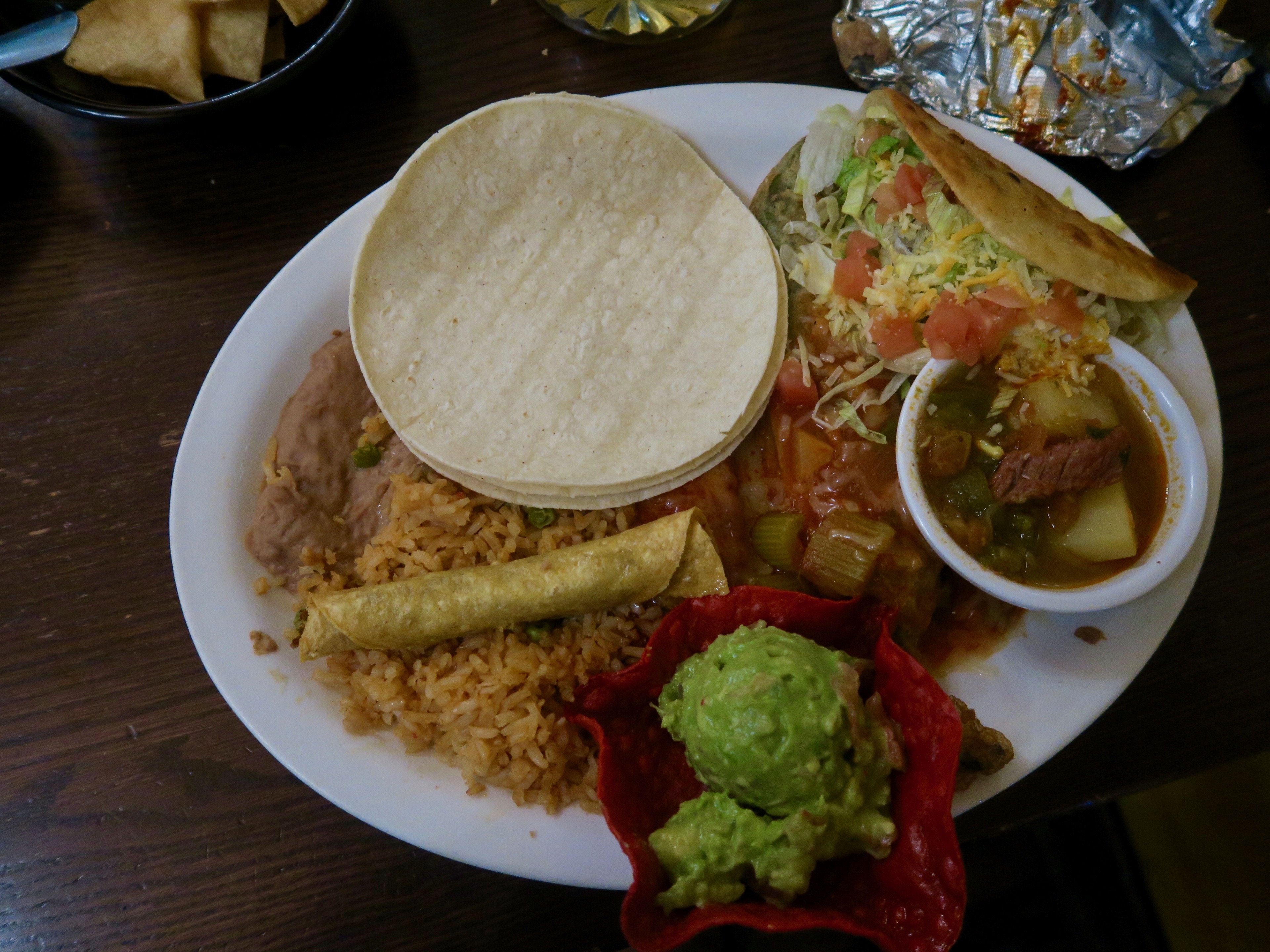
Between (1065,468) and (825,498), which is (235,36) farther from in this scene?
(1065,468)

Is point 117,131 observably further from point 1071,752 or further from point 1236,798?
point 1236,798

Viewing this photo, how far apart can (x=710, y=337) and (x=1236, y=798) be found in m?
1.80

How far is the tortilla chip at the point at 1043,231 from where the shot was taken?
1638mm

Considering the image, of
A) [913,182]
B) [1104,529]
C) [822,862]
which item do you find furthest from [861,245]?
[822,862]

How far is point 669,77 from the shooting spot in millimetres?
2236

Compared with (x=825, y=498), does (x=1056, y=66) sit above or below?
above

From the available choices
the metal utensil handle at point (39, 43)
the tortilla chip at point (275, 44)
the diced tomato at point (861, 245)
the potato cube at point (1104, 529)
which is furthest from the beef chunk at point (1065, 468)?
the metal utensil handle at point (39, 43)

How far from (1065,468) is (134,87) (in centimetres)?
242

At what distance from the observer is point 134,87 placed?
1887mm

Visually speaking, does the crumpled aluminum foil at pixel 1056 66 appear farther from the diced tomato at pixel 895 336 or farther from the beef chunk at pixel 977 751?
the beef chunk at pixel 977 751

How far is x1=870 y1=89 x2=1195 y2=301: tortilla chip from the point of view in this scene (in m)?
1.64

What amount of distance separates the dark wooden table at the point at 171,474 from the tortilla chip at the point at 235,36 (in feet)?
1.04

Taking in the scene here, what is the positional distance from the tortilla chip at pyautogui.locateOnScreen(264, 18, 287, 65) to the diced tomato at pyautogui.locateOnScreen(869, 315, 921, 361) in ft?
5.56

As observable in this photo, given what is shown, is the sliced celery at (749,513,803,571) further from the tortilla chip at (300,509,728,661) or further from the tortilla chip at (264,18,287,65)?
the tortilla chip at (264,18,287,65)
